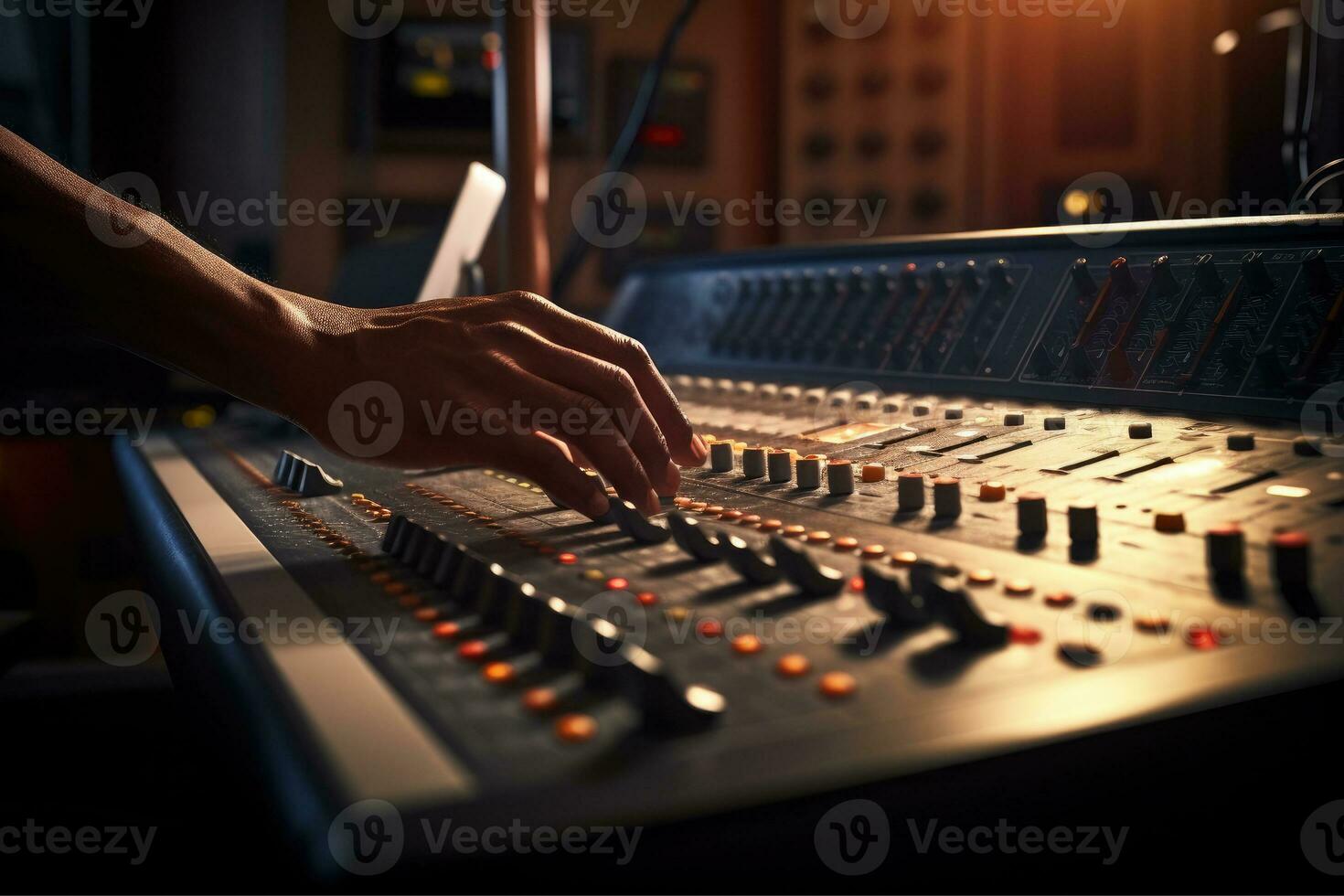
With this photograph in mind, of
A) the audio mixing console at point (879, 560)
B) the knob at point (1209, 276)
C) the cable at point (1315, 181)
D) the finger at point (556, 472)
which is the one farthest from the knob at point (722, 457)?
the cable at point (1315, 181)

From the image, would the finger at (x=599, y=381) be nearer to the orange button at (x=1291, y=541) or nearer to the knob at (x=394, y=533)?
the knob at (x=394, y=533)

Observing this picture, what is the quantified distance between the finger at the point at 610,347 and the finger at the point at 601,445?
0.10 metres

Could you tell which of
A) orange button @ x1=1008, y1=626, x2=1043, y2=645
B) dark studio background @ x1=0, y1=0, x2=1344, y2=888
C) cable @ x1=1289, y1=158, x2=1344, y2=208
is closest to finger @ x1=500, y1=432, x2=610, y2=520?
orange button @ x1=1008, y1=626, x2=1043, y2=645

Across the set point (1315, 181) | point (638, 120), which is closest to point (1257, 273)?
point (1315, 181)

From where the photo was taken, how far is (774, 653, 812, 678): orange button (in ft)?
1.37

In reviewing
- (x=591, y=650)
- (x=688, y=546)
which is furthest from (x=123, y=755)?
(x=591, y=650)

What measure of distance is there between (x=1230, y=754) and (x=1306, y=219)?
Answer: 2.01 ft

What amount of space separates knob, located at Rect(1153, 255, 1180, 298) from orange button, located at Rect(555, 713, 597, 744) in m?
0.79

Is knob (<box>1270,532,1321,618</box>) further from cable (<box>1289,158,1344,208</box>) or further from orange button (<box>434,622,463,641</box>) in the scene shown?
cable (<box>1289,158,1344,208</box>)

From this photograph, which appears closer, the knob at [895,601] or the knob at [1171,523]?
the knob at [895,601]

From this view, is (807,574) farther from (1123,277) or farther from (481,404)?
(1123,277)

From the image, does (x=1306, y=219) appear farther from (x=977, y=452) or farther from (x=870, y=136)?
(x=870, y=136)

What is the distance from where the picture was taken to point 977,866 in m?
0.41

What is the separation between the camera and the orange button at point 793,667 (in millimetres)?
419
